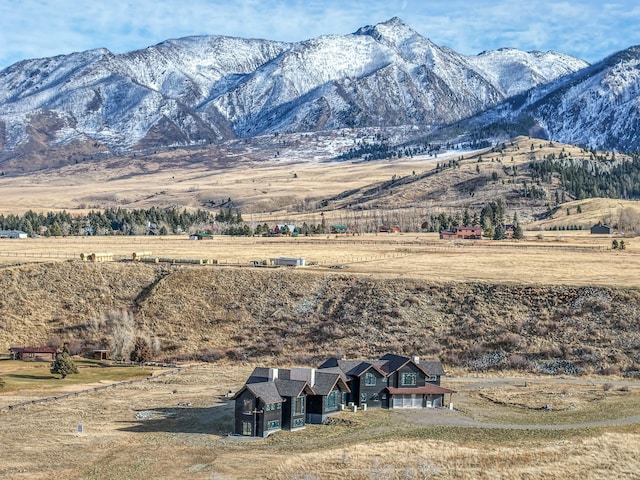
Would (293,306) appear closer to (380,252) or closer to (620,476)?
(380,252)

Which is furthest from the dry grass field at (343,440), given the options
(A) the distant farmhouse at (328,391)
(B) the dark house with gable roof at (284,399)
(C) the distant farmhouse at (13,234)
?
(C) the distant farmhouse at (13,234)

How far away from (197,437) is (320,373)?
11.0m

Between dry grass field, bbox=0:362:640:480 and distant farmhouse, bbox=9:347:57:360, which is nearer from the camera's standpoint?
dry grass field, bbox=0:362:640:480

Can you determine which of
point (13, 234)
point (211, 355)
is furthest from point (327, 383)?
point (13, 234)

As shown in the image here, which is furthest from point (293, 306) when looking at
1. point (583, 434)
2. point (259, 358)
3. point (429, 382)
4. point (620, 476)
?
point (620, 476)

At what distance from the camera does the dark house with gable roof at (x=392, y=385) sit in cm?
6712

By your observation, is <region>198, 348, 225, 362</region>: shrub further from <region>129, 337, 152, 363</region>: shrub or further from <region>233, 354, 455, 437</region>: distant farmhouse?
<region>233, 354, 455, 437</region>: distant farmhouse

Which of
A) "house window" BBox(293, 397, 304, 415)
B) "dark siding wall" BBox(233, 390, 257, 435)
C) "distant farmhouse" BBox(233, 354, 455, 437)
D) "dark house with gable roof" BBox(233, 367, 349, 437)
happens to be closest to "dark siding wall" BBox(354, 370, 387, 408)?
"distant farmhouse" BBox(233, 354, 455, 437)

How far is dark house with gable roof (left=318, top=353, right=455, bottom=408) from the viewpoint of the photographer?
67.1 meters

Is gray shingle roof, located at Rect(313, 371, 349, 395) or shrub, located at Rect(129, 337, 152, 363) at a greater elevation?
gray shingle roof, located at Rect(313, 371, 349, 395)

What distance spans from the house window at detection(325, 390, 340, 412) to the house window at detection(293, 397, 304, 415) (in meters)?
2.67

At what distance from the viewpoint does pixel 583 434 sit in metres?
57.2

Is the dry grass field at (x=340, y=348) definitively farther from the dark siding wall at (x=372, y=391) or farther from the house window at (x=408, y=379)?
the house window at (x=408, y=379)

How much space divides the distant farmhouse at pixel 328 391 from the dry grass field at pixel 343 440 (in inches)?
54.1
